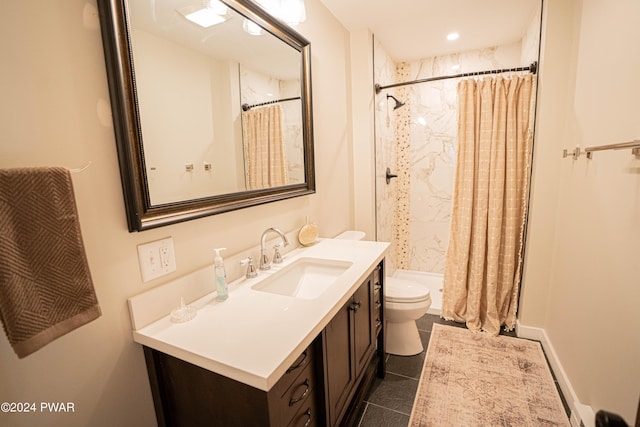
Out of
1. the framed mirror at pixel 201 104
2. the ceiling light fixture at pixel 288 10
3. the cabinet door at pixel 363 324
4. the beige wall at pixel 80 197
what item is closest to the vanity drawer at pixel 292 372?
the cabinet door at pixel 363 324

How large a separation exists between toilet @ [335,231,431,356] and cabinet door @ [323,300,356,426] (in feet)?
2.36

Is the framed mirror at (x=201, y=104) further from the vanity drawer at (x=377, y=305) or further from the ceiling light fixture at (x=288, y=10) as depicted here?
the vanity drawer at (x=377, y=305)

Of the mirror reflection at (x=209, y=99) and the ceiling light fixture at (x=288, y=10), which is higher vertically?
the ceiling light fixture at (x=288, y=10)

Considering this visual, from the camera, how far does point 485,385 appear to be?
1.81 metres

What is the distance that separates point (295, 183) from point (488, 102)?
1.62 m

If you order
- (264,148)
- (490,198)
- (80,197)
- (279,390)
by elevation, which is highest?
(264,148)

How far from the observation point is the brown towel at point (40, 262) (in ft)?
2.01

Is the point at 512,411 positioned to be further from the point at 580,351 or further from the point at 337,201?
the point at 337,201

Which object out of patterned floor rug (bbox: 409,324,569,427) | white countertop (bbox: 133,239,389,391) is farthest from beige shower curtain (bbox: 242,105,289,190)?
patterned floor rug (bbox: 409,324,569,427)

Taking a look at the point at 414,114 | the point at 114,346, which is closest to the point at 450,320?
the point at 414,114

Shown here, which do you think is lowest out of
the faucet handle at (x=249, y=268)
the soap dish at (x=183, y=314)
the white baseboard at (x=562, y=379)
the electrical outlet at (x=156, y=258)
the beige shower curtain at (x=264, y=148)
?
the white baseboard at (x=562, y=379)

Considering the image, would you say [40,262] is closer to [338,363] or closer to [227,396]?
[227,396]

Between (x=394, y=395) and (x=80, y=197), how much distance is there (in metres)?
1.85

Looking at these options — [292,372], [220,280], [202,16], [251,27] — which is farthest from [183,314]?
[251,27]
